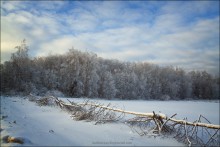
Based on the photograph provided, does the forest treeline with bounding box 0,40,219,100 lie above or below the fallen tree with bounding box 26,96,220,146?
above

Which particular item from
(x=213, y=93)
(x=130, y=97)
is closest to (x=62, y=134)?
(x=130, y=97)

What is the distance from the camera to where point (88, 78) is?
41281 millimetres

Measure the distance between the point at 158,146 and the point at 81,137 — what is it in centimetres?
223

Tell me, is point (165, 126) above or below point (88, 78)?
below

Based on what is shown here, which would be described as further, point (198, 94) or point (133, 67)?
point (198, 94)

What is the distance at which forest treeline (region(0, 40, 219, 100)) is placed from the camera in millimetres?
29453

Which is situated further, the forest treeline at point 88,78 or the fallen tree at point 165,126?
the forest treeline at point 88,78

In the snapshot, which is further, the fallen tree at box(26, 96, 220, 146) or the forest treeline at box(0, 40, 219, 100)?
the forest treeline at box(0, 40, 219, 100)

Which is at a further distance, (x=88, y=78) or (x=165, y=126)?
(x=88, y=78)

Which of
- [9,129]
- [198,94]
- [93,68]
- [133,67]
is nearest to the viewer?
[9,129]

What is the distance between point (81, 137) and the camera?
5.76 m

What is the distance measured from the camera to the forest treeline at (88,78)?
1160 inches

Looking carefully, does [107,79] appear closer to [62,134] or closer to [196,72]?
[62,134]

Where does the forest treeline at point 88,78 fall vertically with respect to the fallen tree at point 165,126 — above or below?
above
